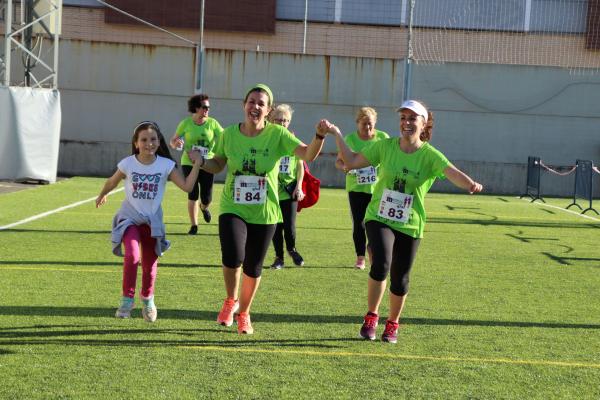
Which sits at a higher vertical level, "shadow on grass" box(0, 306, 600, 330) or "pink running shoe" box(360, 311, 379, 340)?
"pink running shoe" box(360, 311, 379, 340)

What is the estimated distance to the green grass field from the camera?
5.74m

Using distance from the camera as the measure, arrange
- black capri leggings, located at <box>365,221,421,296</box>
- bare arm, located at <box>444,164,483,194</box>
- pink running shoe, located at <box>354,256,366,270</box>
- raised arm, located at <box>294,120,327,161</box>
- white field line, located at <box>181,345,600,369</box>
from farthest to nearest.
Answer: pink running shoe, located at <box>354,256,366,270</box> → black capri leggings, located at <box>365,221,421,296</box> → bare arm, located at <box>444,164,483,194</box> → raised arm, located at <box>294,120,327,161</box> → white field line, located at <box>181,345,600,369</box>

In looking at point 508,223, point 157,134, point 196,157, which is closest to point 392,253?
point 196,157

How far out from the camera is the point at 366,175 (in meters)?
10.6

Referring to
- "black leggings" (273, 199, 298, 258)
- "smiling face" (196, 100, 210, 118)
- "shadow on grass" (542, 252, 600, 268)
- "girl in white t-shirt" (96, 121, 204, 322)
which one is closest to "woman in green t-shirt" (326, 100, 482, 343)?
"girl in white t-shirt" (96, 121, 204, 322)

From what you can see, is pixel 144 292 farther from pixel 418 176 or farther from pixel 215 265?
pixel 215 265

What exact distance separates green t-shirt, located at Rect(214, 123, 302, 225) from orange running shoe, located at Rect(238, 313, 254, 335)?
0.67 m

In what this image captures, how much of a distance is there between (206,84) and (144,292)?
73.0 feet

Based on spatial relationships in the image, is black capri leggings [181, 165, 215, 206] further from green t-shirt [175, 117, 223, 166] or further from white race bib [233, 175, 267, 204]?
white race bib [233, 175, 267, 204]

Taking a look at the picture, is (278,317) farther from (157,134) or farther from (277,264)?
(277,264)

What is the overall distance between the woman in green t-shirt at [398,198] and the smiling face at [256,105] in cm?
58

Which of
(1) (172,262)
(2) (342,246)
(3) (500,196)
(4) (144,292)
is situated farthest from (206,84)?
(4) (144,292)

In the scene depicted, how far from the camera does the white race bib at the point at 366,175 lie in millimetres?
10605

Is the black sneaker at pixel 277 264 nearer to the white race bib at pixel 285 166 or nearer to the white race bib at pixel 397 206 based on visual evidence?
the white race bib at pixel 285 166
